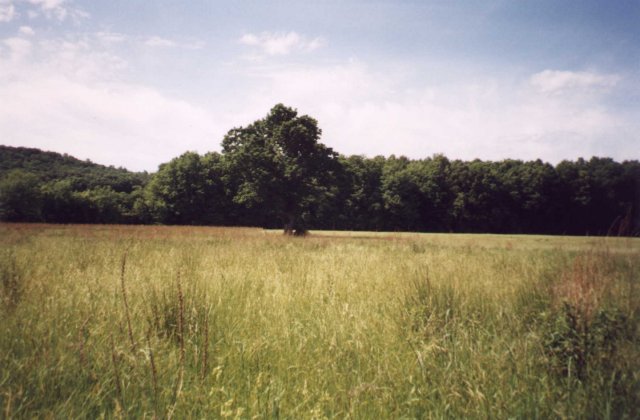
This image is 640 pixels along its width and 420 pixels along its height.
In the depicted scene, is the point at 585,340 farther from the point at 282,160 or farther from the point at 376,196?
the point at 376,196

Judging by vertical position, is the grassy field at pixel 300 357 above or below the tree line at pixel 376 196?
Answer: below

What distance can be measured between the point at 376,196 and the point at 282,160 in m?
35.8

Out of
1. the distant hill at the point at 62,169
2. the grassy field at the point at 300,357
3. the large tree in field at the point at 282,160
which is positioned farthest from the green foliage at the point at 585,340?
the distant hill at the point at 62,169

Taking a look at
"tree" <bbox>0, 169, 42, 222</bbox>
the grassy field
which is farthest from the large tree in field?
"tree" <bbox>0, 169, 42, 222</bbox>

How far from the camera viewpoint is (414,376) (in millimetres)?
2564

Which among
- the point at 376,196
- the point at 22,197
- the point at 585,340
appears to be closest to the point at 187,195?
the point at 22,197

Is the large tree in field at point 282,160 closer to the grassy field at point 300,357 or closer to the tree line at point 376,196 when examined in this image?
the tree line at point 376,196

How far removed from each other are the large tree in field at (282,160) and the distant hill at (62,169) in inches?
1357

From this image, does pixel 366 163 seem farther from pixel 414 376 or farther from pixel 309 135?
pixel 414 376

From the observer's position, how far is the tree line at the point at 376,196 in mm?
52844

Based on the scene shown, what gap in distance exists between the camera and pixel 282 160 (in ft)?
99.2

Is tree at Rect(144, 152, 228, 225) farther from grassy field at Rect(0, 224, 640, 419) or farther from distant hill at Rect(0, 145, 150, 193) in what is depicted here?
grassy field at Rect(0, 224, 640, 419)

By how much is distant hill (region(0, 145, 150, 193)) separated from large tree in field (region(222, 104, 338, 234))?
113ft

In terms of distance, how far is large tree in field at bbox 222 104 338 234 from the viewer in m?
29.4
